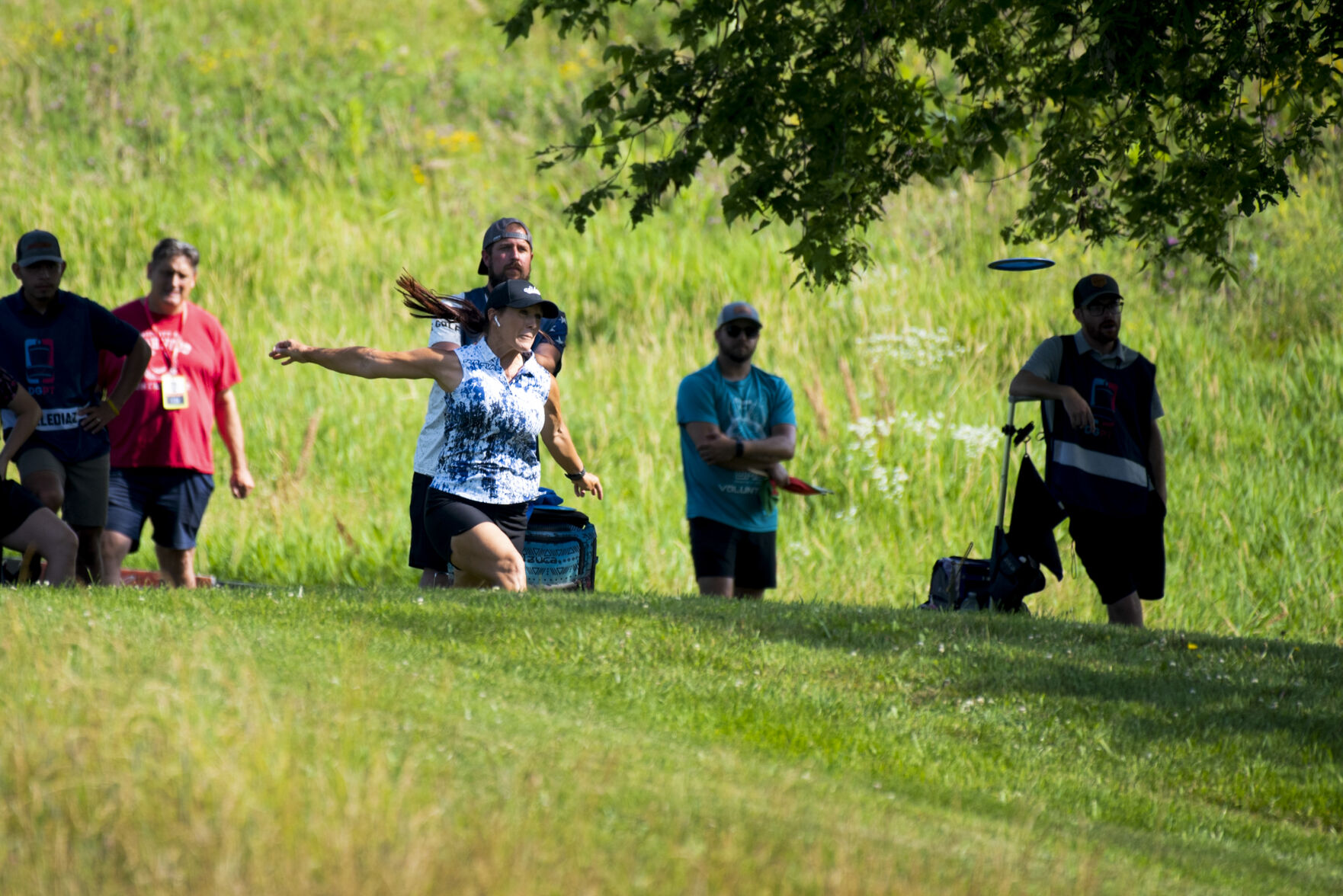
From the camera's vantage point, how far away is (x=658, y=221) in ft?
72.0

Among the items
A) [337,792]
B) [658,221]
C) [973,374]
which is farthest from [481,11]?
[337,792]

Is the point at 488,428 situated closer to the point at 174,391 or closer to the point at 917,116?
the point at 917,116

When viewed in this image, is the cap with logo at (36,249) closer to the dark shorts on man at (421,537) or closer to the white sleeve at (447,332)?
the white sleeve at (447,332)

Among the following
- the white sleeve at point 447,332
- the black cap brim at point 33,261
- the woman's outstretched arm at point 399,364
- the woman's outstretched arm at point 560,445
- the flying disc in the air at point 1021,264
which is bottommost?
the woman's outstretched arm at point 560,445

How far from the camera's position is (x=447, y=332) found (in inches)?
324

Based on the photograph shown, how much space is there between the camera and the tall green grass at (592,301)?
1369 centimetres

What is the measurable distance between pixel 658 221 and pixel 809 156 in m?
12.9

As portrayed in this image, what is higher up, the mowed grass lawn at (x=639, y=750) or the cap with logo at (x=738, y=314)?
the cap with logo at (x=738, y=314)

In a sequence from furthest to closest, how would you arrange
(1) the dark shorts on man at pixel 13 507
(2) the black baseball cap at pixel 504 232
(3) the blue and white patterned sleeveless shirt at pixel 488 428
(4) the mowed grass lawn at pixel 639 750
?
(2) the black baseball cap at pixel 504 232, (1) the dark shorts on man at pixel 13 507, (3) the blue and white patterned sleeveless shirt at pixel 488 428, (4) the mowed grass lawn at pixel 639 750

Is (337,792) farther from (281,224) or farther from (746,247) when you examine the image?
(281,224)

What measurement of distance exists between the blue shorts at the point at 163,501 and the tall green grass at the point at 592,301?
292 centimetres

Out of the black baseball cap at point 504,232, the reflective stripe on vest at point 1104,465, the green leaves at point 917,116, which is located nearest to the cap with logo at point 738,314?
the green leaves at point 917,116

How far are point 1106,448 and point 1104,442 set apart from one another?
0.04m

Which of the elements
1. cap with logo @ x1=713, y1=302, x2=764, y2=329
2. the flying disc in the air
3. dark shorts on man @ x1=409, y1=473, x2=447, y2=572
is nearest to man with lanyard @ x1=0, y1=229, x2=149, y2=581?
dark shorts on man @ x1=409, y1=473, x2=447, y2=572
